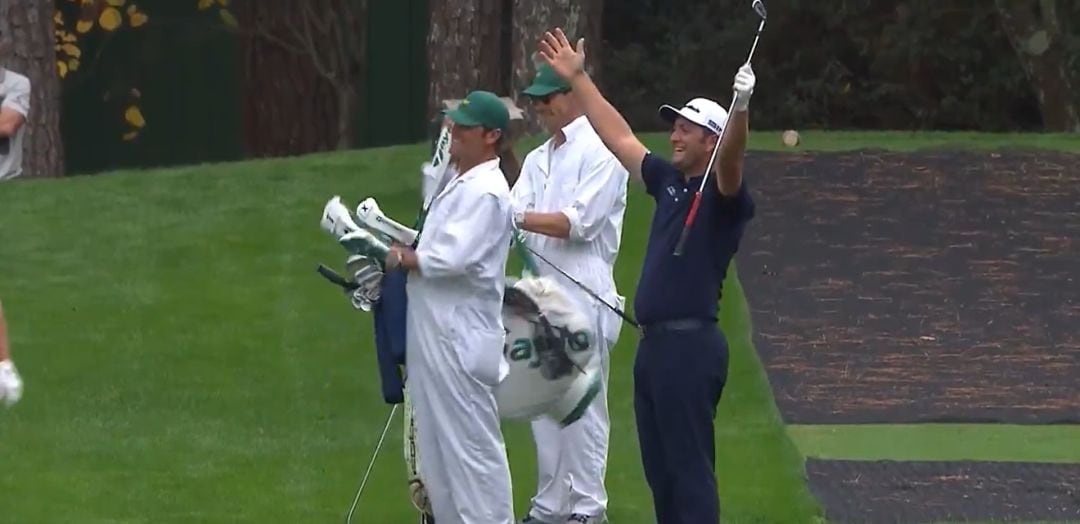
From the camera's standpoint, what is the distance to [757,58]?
26688 mm

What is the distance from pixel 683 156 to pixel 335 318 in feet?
19.3

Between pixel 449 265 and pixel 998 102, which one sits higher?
pixel 449 265

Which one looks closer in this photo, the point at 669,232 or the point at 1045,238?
the point at 669,232

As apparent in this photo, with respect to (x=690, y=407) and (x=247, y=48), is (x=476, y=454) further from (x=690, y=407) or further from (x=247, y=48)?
(x=247, y=48)

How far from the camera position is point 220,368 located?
11.5 m

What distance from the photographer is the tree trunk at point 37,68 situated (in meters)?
16.8

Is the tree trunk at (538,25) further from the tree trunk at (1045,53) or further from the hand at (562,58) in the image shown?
the hand at (562,58)

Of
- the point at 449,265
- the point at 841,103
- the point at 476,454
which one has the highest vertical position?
the point at 449,265

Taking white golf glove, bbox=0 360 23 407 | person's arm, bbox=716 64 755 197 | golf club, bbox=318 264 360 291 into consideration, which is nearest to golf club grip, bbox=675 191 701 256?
person's arm, bbox=716 64 755 197

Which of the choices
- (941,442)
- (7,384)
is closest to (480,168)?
(7,384)

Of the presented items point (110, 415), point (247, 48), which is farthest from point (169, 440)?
point (247, 48)

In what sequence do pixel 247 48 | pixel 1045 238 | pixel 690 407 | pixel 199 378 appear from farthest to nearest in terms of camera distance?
pixel 247 48 < pixel 1045 238 < pixel 199 378 < pixel 690 407

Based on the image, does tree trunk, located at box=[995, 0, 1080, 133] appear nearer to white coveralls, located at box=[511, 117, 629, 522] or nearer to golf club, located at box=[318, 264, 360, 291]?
white coveralls, located at box=[511, 117, 629, 522]

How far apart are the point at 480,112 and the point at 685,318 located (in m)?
1.04
